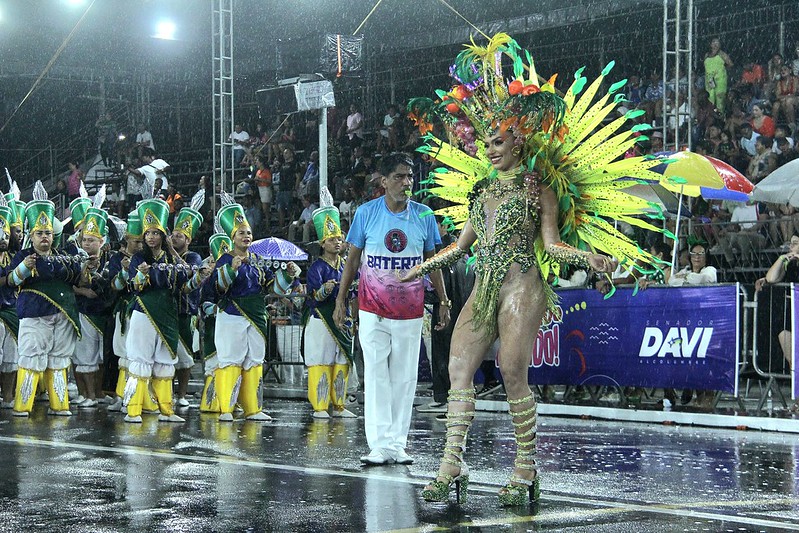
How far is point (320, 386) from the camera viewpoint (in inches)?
523

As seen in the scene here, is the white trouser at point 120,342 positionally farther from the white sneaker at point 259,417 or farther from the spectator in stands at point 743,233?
the spectator in stands at point 743,233

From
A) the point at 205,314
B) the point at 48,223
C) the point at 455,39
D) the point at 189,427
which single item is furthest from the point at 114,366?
the point at 455,39

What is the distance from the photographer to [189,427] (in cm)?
1179

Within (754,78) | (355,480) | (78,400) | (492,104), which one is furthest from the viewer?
(754,78)

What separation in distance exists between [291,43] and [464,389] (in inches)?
914

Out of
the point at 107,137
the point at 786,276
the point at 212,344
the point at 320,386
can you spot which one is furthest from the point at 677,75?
the point at 107,137

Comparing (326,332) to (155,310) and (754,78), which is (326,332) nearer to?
(155,310)

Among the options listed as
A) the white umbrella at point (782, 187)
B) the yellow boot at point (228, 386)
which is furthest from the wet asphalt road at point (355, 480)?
the white umbrella at point (782, 187)

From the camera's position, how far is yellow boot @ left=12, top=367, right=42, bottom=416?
43.8 ft

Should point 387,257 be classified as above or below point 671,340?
above

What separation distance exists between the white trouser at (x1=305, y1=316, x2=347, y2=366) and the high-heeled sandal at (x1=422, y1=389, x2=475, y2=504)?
670 cm

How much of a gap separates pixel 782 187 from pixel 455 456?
31.2ft

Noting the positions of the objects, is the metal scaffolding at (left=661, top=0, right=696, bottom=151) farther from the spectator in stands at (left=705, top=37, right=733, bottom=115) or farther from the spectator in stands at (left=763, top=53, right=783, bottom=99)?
the spectator in stands at (left=763, top=53, right=783, bottom=99)

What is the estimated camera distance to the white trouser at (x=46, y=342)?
43.9 feet
